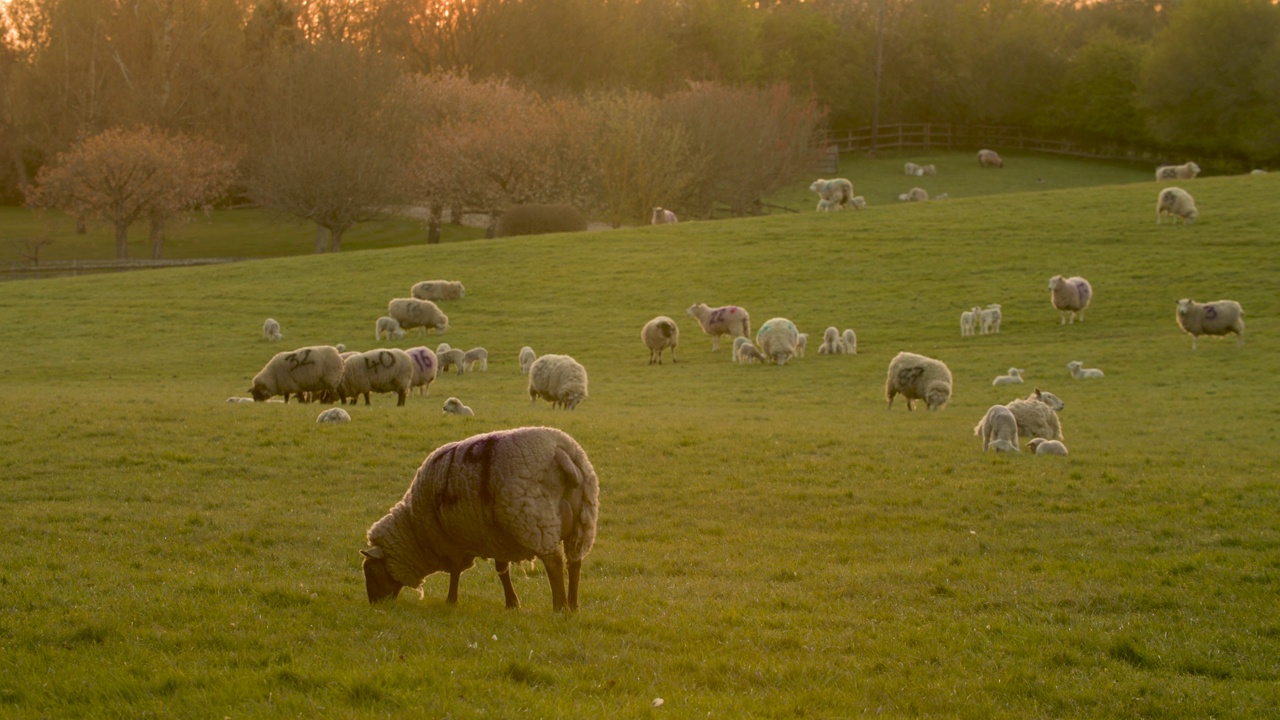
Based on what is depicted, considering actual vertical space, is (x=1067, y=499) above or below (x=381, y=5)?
below

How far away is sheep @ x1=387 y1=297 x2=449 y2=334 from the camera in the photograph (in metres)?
37.8

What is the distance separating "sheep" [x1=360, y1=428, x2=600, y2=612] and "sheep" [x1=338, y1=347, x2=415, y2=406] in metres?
14.7

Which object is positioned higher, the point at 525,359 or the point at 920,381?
the point at 920,381

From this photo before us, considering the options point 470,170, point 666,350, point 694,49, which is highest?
point 694,49

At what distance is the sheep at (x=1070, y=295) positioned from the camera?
36406mm

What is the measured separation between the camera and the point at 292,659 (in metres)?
7.63

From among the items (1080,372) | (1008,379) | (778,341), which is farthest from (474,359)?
(1080,372)

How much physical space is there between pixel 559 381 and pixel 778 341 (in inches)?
391

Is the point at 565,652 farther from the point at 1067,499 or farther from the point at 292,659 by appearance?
the point at 1067,499

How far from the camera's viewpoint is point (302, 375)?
23.7 m

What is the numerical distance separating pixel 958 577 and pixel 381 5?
304ft

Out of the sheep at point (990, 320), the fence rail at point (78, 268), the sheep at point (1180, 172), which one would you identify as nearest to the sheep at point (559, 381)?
the sheep at point (990, 320)

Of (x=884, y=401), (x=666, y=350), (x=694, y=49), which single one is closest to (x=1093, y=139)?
(x=694, y=49)

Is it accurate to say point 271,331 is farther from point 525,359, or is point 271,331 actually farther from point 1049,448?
point 1049,448
